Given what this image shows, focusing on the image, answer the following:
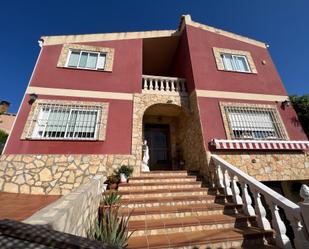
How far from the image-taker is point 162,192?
6.01 meters

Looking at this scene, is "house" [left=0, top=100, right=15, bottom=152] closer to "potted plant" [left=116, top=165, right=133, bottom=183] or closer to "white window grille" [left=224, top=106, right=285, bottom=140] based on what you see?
"potted plant" [left=116, top=165, right=133, bottom=183]

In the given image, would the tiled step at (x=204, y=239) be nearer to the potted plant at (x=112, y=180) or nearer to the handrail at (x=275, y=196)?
the handrail at (x=275, y=196)

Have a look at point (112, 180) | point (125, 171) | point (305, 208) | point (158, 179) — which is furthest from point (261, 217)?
point (112, 180)

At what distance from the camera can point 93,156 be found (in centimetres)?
771

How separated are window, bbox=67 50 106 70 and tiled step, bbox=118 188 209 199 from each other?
23.6ft

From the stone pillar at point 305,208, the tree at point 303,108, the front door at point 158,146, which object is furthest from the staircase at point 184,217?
the tree at point 303,108

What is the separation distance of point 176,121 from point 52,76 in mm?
8056

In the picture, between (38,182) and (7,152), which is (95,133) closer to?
(38,182)

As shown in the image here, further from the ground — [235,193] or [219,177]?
[219,177]

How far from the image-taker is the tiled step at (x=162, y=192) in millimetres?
5852

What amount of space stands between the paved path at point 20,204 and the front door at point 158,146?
19.5ft

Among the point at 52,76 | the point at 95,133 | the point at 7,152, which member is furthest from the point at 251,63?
the point at 7,152

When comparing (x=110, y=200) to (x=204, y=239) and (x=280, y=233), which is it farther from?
(x=280, y=233)

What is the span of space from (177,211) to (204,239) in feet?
3.87
